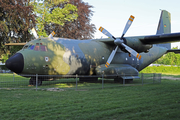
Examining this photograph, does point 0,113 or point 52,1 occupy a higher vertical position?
point 52,1

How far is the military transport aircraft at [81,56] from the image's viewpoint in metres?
14.6

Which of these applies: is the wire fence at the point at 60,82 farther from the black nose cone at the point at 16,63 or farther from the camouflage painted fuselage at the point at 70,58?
the black nose cone at the point at 16,63

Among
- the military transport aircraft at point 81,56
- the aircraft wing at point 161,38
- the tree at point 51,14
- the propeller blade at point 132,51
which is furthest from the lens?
the tree at point 51,14

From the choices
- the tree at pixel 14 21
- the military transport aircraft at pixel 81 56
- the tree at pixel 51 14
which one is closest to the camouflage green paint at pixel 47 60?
the military transport aircraft at pixel 81 56

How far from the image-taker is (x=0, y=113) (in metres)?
6.97

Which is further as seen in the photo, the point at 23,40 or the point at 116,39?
the point at 23,40

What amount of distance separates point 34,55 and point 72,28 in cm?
2300

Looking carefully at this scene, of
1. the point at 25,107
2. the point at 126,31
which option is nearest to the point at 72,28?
the point at 126,31

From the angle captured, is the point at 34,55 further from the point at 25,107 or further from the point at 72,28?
the point at 72,28

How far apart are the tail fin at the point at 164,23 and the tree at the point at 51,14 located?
15.6m

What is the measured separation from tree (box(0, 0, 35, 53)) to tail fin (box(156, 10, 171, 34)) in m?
18.5

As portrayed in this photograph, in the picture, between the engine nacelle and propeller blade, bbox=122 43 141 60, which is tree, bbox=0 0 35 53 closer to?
the engine nacelle

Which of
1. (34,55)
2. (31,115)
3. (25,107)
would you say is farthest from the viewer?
(34,55)

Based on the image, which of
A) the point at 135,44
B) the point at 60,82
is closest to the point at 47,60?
the point at 60,82
